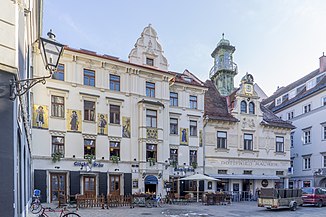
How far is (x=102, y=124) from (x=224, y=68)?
21.1 m

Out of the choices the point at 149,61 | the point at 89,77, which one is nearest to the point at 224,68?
the point at 149,61

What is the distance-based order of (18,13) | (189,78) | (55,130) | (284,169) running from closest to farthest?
(18,13)
(55,130)
(189,78)
(284,169)

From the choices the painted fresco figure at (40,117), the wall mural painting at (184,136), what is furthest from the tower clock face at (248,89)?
the painted fresco figure at (40,117)

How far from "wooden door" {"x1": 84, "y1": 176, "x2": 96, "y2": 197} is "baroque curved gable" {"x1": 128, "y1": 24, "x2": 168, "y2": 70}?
10960 millimetres

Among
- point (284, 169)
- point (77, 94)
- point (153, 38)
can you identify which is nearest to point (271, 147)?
point (284, 169)

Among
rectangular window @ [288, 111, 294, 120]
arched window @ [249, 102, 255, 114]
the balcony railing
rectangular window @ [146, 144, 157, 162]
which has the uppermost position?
arched window @ [249, 102, 255, 114]

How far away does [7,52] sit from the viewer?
21.4ft

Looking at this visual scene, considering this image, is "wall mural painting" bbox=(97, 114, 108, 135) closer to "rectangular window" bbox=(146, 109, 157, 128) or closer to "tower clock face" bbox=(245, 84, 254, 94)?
"rectangular window" bbox=(146, 109, 157, 128)

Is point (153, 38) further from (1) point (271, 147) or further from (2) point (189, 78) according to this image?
(1) point (271, 147)

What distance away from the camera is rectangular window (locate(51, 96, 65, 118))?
23.9m

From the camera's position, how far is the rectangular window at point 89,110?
2522cm

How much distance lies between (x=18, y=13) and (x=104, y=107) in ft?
62.6

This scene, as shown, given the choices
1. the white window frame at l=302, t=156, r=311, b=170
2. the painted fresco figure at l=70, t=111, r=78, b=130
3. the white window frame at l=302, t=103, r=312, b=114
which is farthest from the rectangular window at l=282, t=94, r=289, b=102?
the painted fresco figure at l=70, t=111, r=78, b=130

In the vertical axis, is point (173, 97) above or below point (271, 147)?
above
